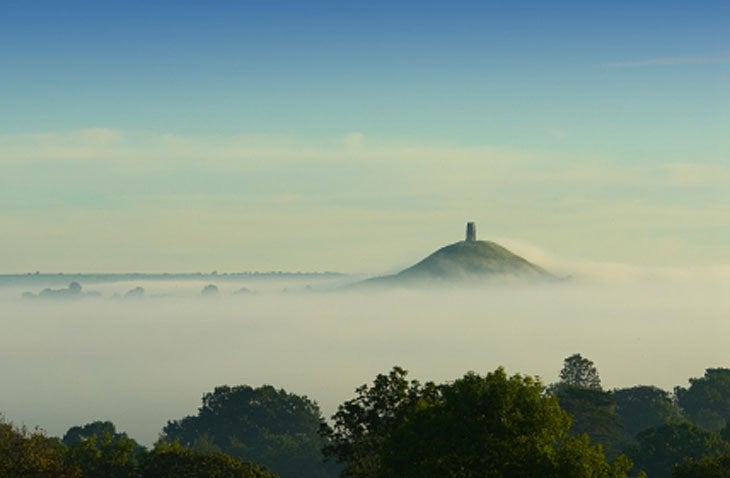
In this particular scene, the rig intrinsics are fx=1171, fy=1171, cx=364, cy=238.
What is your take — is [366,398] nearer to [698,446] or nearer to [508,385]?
[508,385]

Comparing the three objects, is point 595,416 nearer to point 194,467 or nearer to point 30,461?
point 194,467

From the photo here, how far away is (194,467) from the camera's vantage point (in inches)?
4254

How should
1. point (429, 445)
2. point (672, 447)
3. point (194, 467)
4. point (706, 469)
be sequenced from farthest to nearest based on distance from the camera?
point (672, 447) < point (194, 467) < point (706, 469) < point (429, 445)

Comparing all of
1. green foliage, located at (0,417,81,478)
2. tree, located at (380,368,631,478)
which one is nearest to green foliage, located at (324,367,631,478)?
tree, located at (380,368,631,478)

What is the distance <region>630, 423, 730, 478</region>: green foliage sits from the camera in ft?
474

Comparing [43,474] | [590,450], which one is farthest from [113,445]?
[590,450]

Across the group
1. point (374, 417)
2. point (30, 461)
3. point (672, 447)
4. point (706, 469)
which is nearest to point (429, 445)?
point (374, 417)

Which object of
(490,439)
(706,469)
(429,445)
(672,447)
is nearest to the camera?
(490,439)

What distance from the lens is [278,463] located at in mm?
189000

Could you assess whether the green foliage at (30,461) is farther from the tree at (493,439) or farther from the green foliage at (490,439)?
the tree at (493,439)

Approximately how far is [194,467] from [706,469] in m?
45.4

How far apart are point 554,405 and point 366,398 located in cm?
1696

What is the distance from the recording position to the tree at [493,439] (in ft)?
225

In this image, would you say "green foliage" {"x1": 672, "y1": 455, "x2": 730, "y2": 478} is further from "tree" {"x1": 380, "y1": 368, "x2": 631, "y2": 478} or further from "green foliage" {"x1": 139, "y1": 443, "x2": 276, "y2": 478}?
"green foliage" {"x1": 139, "y1": 443, "x2": 276, "y2": 478}
